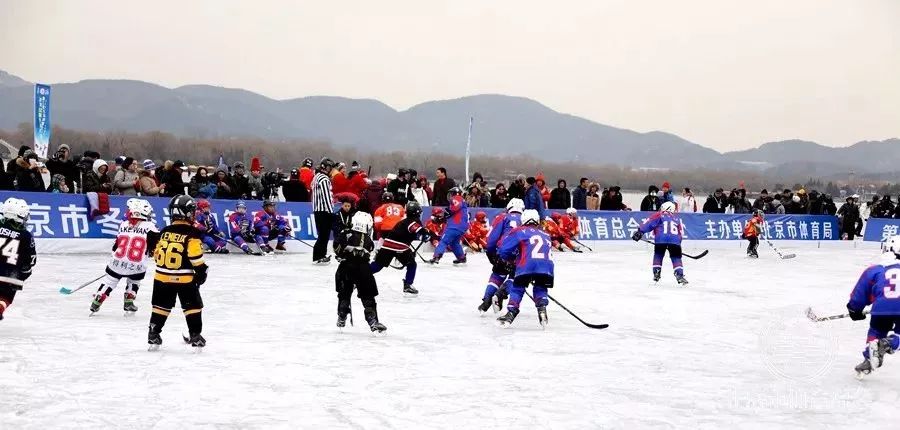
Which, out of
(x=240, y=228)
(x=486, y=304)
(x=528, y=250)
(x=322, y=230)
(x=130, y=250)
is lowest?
(x=486, y=304)

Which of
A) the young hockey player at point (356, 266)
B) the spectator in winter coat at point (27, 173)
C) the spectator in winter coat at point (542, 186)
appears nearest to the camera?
the young hockey player at point (356, 266)

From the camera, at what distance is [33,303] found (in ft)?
37.2

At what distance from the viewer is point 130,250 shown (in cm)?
1076

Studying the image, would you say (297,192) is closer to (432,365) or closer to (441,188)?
(441,188)

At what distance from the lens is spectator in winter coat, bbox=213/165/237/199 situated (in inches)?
784

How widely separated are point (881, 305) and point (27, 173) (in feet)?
48.6

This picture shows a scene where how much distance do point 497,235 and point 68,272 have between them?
699cm

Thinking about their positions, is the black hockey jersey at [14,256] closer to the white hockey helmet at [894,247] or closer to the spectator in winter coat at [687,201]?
the white hockey helmet at [894,247]

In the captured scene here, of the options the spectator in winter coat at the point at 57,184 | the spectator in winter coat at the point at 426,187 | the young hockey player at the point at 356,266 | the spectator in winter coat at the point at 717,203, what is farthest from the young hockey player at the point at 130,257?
the spectator in winter coat at the point at 717,203

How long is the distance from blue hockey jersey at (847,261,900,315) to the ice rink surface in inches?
25.5

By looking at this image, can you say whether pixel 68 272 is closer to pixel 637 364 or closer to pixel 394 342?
pixel 394 342

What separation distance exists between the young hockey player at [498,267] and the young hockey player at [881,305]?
409cm

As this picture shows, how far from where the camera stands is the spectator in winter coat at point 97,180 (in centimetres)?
1805

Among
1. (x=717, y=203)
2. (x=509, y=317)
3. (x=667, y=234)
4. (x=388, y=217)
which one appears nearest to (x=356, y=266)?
(x=509, y=317)
